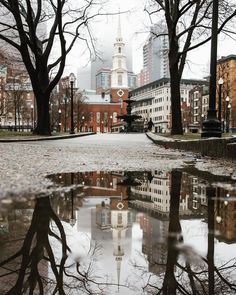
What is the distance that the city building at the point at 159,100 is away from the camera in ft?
506

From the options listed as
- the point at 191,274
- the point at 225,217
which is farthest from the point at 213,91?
the point at 191,274

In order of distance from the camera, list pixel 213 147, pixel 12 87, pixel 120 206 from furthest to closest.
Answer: pixel 12 87 → pixel 213 147 → pixel 120 206

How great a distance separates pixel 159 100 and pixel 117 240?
158454 mm

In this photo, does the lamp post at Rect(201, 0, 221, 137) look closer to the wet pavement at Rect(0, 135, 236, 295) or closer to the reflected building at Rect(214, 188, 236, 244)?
the wet pavement at Rect(0, 135, 236, 295)

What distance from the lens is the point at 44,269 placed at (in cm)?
234

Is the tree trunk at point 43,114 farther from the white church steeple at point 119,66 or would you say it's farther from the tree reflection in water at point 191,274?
the white church steeple at point 119,66

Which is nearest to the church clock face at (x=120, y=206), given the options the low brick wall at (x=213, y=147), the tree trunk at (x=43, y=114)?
the low brick wall at (x=213, y=147)

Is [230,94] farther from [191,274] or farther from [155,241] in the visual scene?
[191,274]

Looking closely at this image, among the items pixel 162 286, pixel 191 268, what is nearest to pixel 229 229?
pixel 191 268

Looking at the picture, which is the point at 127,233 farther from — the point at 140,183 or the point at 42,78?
the point at 42,78

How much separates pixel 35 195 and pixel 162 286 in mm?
2582

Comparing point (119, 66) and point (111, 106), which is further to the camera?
point (111, 106)

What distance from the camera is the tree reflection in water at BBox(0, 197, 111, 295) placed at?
2.06m

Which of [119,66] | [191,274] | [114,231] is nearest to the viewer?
[191,274]
